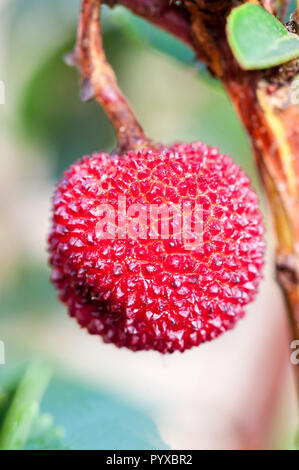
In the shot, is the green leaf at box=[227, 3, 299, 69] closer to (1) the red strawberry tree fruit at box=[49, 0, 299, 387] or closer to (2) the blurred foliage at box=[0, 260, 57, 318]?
(1) the red strawberry tree fruit at box=[49, 0, 299, 387]

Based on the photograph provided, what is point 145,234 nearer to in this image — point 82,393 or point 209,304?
point 209,304

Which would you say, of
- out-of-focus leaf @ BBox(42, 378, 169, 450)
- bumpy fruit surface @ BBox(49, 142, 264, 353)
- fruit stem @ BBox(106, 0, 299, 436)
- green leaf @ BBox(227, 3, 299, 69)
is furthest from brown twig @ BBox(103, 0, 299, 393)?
out-of-focus leaf @ BBox(42, 378, 169, 450)

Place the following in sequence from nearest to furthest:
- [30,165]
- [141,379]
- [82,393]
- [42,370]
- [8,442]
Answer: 1. [8,442]
2. [42,370]
3. [82,393]
4. [30,165]
5. [141,379]

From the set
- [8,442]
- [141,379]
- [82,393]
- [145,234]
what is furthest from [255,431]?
[145,234]

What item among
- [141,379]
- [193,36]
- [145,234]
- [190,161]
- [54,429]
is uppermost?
[193,36]

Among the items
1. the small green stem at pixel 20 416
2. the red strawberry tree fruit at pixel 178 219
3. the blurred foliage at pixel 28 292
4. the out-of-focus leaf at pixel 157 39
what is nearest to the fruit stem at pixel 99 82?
the red strawberry tree fruit at pixel 178 219

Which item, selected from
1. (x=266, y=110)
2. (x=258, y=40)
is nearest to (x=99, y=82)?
(x=266, y=110)
